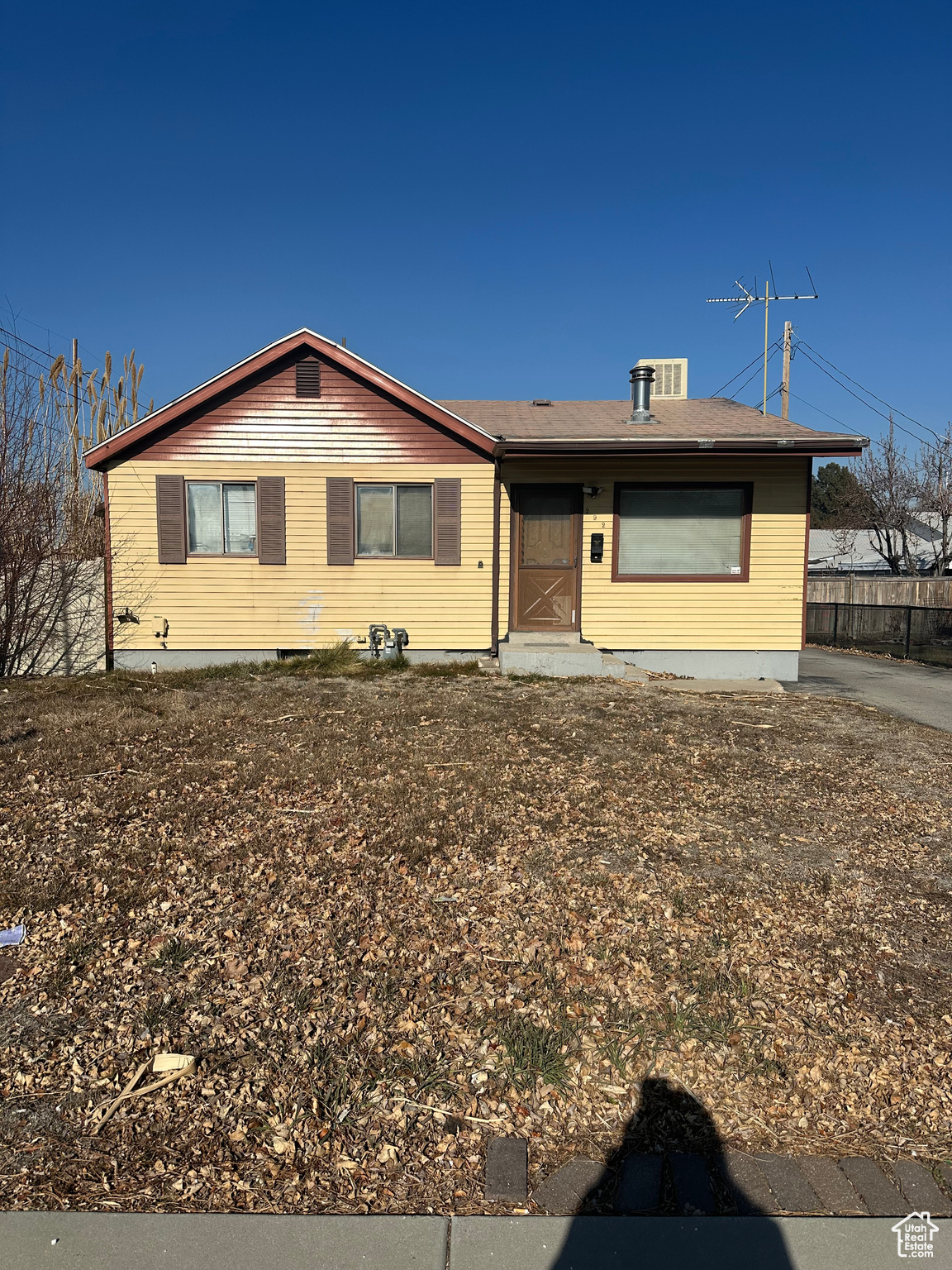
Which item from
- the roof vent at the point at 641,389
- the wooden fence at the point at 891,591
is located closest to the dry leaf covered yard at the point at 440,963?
the roof vent at the point at 641,389

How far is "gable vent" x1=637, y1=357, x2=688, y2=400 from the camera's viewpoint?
14102mm

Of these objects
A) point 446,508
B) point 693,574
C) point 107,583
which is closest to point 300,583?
point 446,508

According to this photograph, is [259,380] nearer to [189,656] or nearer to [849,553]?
[189,656]

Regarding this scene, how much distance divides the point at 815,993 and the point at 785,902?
724mm

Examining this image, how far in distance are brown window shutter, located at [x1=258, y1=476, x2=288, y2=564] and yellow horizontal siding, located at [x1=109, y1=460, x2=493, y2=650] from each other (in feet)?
0.29

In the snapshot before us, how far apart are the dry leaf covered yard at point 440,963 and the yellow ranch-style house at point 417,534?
4838mm

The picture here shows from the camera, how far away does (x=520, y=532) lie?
1098cm

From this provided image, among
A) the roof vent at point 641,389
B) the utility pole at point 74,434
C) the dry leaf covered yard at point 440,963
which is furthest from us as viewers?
the utility pole at point 74,434

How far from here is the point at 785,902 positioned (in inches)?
152

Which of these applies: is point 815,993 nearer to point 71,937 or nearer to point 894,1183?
point 894,1183

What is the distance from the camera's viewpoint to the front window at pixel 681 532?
35.7ft

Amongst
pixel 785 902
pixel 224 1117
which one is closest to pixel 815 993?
pixel 785 902

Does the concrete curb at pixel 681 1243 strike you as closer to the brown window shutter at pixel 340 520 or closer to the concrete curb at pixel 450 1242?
the concrete curb at pixel 450 1242

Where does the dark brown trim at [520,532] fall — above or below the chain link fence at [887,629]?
above
